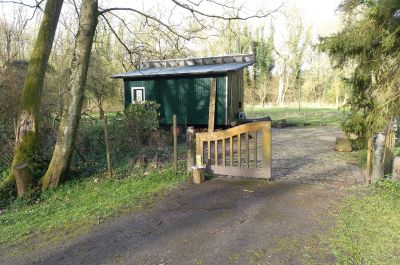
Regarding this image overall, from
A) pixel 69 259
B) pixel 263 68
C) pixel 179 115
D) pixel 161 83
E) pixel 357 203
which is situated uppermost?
pixel 263 68

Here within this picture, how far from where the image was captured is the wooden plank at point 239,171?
647 cm

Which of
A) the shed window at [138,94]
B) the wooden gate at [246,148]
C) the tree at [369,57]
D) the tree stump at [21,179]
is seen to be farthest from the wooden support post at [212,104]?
the tree stump at [21,179]

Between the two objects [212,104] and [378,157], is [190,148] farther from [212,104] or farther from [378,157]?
[212,104]

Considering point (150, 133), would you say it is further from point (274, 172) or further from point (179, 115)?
point (274, 172)

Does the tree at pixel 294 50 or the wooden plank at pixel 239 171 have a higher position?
the tree at pixel 294 50

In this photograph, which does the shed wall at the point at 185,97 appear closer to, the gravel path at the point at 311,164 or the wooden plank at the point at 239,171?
the gravel path at the point at 311,164

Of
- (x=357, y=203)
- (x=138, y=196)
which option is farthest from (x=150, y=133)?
(x=357, y=203)

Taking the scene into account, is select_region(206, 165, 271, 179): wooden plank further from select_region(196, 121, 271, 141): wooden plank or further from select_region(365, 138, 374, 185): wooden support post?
select_region(365, 138, 374, 185): wooden support post

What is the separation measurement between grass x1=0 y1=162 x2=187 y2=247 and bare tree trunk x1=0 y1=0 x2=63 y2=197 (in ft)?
5.11

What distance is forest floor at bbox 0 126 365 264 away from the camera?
3.78m

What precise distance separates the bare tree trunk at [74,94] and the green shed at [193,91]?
15.9ft

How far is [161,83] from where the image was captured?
1429 centimetres

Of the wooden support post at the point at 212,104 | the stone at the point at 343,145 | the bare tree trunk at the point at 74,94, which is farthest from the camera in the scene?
the wooden support post at the point at 212,104

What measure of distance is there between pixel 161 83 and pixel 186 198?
9.19 meters
